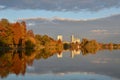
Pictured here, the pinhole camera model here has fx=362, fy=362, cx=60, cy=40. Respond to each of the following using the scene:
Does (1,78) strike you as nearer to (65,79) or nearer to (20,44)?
(65,79)

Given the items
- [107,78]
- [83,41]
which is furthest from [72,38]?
[107,78]

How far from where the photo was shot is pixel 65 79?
60.4 feet

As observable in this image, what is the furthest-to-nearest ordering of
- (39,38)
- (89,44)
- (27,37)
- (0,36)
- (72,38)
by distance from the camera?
(72,38), (89,44), (39,38), (27,37), (0,36)

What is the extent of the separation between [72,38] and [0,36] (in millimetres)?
75895

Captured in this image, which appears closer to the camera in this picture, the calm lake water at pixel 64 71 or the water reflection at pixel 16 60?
the calm lake water at pixel 64 71

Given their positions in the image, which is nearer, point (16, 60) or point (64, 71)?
point (64, 71)

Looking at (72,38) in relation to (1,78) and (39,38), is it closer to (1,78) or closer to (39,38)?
(39,38)

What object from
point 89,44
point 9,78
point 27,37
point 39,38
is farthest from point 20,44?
point 9,78

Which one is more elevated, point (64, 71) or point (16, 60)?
point (16, 60)

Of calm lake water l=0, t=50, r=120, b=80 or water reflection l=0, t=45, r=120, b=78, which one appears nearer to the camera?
calm lake water l=0, t=50, r=120, b=80

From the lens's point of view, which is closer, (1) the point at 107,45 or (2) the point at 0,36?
(2) the point at 0,36

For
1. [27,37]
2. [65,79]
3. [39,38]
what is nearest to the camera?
[65,79]

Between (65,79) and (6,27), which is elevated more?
(6,27)

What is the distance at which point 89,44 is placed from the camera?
121m
